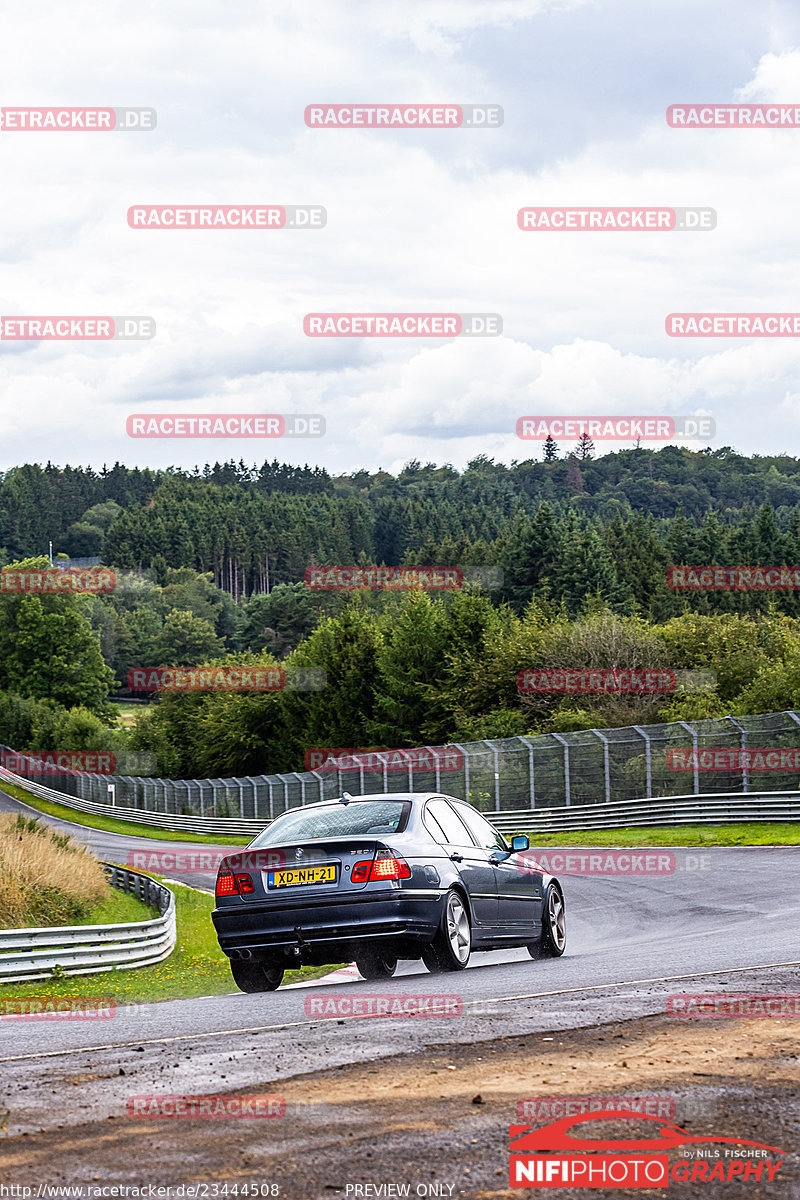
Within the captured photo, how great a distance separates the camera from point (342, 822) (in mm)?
10758

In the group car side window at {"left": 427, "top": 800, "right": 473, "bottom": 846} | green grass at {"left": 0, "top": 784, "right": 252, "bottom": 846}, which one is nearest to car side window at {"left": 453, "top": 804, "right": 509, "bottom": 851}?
Answer: car side window at {"left": 427, "top": 800, "right": 473, "bottom": 846}

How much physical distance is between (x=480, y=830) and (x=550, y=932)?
4.29ft

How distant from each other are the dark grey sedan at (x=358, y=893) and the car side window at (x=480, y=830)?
42cm

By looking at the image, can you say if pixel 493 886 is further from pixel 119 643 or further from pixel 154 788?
pixel 119 643

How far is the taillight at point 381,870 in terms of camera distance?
10.1 m

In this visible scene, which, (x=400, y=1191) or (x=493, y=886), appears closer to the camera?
(x=400, y=1191)

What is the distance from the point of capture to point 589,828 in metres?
33.1

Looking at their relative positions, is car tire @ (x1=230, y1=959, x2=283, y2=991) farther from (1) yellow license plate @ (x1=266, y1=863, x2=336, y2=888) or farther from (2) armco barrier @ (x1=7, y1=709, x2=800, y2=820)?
(2) armco barrier @ (x1=7, y1=709, x2=800, y2=820)

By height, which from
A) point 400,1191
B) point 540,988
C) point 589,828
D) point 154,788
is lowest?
point 154,788

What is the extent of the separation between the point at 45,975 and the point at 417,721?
5909cm

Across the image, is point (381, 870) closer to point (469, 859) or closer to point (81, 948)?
point (469, 859)

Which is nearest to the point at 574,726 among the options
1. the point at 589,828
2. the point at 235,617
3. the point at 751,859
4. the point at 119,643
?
the point at 589,828

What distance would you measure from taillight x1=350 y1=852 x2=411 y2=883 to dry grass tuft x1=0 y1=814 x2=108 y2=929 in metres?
10.4

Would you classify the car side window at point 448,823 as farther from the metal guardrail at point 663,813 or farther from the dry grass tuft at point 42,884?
the metal guardrail at point 663,813
